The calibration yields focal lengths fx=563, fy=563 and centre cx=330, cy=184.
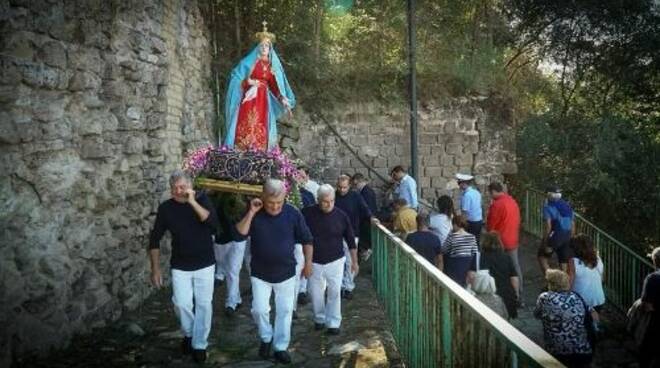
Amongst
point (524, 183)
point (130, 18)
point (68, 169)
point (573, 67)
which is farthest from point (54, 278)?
point (573, 67)

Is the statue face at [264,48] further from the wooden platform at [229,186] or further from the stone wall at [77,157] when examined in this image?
the wooden platform at [229,186]

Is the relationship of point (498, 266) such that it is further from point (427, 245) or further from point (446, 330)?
point (446, 330)

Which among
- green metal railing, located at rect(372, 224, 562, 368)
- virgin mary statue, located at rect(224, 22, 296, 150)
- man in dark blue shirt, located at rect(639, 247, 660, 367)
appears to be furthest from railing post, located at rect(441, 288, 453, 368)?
virgin mary statue, located at rect(224, 22, 296, 150)

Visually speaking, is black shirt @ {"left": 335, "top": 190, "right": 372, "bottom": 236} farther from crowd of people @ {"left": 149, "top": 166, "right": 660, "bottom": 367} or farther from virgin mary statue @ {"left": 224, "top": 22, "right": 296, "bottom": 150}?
virgin mary statue @ {"left": 224, "top": 22, "right": 296, "bottom": 150}

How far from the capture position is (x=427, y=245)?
19.9 feet

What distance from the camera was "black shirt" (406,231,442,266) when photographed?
605 cm

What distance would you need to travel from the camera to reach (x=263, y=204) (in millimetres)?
4730

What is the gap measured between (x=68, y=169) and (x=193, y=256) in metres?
1.46

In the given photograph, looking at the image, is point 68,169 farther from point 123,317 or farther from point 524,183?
point 524,183

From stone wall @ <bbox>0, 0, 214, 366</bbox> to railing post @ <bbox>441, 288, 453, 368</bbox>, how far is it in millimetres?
3279

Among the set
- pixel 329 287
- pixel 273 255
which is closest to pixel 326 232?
pixel 329 287

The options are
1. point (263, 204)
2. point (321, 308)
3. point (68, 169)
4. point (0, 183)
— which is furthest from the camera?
point (321, 308)

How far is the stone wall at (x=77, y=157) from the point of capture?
4.44m

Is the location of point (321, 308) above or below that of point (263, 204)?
below
